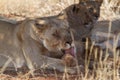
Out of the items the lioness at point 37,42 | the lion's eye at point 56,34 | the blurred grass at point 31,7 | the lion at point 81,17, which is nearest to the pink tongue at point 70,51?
the lioness at point 37,42

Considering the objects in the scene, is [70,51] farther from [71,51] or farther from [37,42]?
[37,42]

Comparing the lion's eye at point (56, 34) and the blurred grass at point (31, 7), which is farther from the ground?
the lion's eye at point (56, 34)

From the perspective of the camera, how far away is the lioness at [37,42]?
5512mm

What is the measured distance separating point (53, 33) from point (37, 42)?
0.30 m

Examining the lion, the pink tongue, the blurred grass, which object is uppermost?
the lion

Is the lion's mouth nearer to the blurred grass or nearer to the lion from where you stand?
the lion

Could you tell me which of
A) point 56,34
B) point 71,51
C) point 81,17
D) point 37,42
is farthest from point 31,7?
point 56,34

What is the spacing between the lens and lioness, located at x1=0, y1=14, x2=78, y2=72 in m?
5.51

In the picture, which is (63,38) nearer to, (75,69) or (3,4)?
(75,69)

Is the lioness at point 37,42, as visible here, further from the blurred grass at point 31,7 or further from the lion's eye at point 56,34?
the blurred grass at point 31,7

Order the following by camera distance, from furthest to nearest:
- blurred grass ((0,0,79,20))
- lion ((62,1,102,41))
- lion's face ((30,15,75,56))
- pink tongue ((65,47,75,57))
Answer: blurred grass ((0,0,79,20))
lion ((62,1,102,41))
pink tongue ((65,47,75,57))
lion's face ((30,15,75,56))

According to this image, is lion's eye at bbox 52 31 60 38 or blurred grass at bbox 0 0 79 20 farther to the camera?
blurred grass at bbox 0 0 79 20

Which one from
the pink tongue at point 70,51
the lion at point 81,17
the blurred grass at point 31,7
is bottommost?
the blurred grass at point 31,7

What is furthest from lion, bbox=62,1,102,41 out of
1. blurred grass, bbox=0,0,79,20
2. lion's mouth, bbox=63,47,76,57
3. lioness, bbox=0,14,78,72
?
blurred grass, bbox=0,0,79,20
